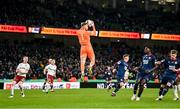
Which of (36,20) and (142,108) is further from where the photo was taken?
(36,20)

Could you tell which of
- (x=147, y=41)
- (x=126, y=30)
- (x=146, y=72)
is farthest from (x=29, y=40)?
(x=146, y=72)

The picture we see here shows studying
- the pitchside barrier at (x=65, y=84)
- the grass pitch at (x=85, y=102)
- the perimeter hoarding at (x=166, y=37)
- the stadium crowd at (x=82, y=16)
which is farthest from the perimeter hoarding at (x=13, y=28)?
the grass pitch at (x=85, y=102)

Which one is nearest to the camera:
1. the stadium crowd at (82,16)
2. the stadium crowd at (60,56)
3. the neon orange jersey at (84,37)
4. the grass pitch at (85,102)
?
the neon orange jersey at (84,37)

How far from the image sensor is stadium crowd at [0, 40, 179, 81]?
148 ft

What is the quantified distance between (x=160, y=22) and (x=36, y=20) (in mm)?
19655

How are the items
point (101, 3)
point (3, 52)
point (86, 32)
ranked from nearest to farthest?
point (86, 32) < point (3, 52) < point (101, 3)

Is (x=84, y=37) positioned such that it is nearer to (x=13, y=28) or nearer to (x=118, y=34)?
(x=13, y=28)

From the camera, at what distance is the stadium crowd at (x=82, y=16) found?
52000 millimetres

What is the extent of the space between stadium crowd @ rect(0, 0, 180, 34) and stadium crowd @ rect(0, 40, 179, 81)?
2.82m

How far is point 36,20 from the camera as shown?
2051 inches

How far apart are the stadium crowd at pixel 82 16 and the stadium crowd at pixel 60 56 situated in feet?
9.26

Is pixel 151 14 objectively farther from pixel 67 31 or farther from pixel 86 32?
pixel 86 32

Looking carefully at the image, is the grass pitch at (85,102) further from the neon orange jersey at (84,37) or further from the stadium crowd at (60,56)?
the stadium crowd at (60,56)

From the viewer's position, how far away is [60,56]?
169 feet
